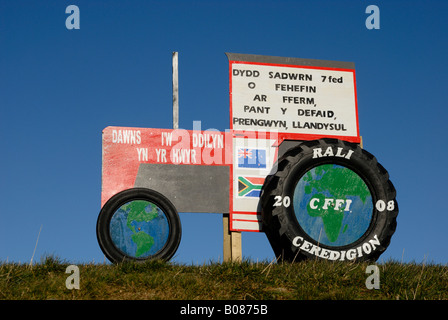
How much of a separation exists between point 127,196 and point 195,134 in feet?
6.72

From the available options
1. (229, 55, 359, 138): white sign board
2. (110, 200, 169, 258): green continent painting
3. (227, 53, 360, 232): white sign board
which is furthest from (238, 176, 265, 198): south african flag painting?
(110, 200, 169, 258): green continent painting

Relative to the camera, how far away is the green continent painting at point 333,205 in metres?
9.59

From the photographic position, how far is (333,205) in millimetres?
9750

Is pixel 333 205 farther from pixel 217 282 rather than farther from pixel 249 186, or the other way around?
pixel 217 282

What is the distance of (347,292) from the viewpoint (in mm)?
6988

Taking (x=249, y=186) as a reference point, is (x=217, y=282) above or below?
Answer: below

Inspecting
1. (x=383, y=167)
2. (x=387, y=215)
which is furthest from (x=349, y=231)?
(x=383, y=167)

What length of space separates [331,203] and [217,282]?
3.30m

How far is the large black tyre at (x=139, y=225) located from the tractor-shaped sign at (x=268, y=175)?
2 centimetres

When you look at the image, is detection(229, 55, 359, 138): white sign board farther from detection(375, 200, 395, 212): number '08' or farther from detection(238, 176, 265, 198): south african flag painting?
detection(375, 200, 395, 212): number '08'

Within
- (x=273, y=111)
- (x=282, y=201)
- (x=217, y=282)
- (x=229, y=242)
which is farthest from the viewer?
(x=273, y=111)

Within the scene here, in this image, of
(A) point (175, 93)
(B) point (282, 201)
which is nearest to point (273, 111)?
(A) point (175, 93)

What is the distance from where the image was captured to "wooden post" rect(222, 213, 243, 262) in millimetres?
10570

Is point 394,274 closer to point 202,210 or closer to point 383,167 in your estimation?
point 383,167
